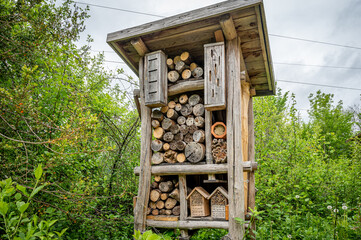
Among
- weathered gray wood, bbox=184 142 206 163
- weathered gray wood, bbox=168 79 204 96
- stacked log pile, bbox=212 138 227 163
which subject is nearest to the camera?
stacked log pile, bbox=212 138 227 163

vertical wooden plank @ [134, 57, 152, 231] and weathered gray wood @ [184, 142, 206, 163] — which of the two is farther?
vertical wooden plank @ [134, 57, 152, 231]

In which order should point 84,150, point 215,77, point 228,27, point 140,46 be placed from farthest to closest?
point 140,46 < point 215,77 < point 228,27 < point 84,150

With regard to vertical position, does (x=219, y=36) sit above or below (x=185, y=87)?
above

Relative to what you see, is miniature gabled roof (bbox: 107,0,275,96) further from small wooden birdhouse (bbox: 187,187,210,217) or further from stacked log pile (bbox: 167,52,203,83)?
small wooden birdhouse (bbox: 187,187,210,217)

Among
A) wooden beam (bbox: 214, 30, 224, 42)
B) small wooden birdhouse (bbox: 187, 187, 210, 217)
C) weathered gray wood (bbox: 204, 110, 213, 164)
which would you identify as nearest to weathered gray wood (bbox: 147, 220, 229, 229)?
small wooden birdhouse (bbox: 187, 187, 210, 217)

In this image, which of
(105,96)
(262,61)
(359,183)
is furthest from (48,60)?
(359,183)

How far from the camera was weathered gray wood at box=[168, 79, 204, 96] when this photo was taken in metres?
3.38

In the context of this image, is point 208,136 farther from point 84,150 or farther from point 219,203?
point 84,150

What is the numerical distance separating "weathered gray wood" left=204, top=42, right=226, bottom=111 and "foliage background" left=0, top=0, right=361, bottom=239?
1.27 metres

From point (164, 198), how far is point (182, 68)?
177 centimetres

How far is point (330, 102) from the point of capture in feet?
55.7

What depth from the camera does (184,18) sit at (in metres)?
3.11


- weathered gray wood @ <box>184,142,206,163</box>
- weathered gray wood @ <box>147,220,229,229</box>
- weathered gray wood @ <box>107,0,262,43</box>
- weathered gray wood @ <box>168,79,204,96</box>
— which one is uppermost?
weathered gray wood @ <box>107,0,262,43</box>

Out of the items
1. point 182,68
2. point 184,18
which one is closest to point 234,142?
point 182,68
